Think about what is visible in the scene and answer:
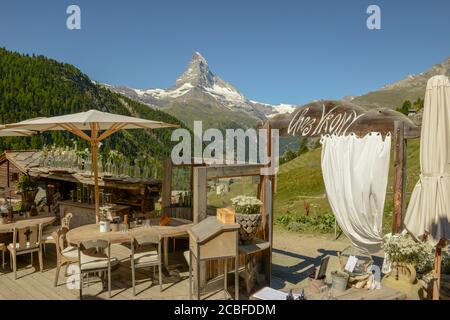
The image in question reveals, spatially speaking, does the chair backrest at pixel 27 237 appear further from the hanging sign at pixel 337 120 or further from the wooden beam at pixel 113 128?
the hanging sign at pixel 337 120

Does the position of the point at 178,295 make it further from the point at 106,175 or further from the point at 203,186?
the point at 106,175

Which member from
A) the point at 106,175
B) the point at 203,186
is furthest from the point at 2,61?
the point at 203,186

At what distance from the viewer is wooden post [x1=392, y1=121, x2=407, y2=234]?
5609 mm

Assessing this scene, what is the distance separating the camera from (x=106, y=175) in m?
10.3

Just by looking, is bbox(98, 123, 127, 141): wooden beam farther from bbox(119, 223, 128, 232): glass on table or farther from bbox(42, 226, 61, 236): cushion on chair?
bbox(42, 226, 61, 236): cushion on chair

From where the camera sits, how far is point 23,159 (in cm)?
1459

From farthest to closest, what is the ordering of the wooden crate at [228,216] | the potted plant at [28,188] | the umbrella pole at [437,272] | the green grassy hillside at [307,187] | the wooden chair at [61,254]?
the green grassy hillside at [307,187]
the potted plant at [28,188]
the wooden chair at [61,254]
the wooden crate at [228,216]
the umbrella pole at [437,272]

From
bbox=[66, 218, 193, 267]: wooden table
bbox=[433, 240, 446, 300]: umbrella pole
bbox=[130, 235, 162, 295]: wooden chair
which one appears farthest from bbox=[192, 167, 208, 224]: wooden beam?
bbox=[433, 240, 446, 300]: umbrella pole

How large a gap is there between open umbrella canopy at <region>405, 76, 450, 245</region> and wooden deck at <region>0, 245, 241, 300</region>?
3181 mm

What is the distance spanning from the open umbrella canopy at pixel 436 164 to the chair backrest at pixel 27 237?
20.9ft

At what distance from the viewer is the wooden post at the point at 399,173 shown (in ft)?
18.4

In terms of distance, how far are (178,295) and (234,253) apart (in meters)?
1.32

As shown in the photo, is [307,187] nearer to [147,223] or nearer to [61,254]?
[147,223]

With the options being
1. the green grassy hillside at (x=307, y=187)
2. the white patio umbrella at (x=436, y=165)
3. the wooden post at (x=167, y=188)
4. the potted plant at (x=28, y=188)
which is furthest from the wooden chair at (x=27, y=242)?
the green grassy hillside at (x=307, y=187)
